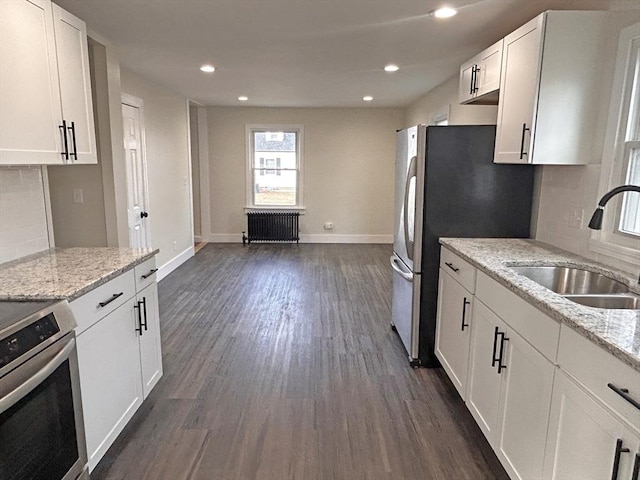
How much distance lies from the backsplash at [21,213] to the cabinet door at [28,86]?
0.38 metres

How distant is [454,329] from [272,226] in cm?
562

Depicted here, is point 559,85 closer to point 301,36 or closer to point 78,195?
point 301,36

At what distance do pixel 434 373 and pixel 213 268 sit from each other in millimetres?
3832

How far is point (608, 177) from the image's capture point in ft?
7.41

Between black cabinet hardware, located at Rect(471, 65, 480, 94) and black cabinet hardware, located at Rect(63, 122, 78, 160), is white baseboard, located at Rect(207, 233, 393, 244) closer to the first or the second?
black cabinet hardware, located at Rect(471, 65, 480, 94)

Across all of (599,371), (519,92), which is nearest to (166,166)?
(519,92)

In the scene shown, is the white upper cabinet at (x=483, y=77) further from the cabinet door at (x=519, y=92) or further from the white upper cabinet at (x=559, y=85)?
the white upper cabinet at (x=559, y=85)

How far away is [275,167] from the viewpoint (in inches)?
314

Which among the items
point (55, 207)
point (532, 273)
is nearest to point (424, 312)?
point (532, 273)

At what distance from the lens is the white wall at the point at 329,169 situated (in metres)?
7.76

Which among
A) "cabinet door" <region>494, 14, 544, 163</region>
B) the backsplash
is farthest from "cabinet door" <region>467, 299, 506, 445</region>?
the backsplash

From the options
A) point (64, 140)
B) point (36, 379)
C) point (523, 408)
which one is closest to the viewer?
point (36, 379)

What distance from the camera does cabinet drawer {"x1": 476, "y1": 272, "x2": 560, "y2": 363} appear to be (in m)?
1.58

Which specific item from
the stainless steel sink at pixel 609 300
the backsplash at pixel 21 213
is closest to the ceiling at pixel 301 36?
the backsplash at pixel 21 213
